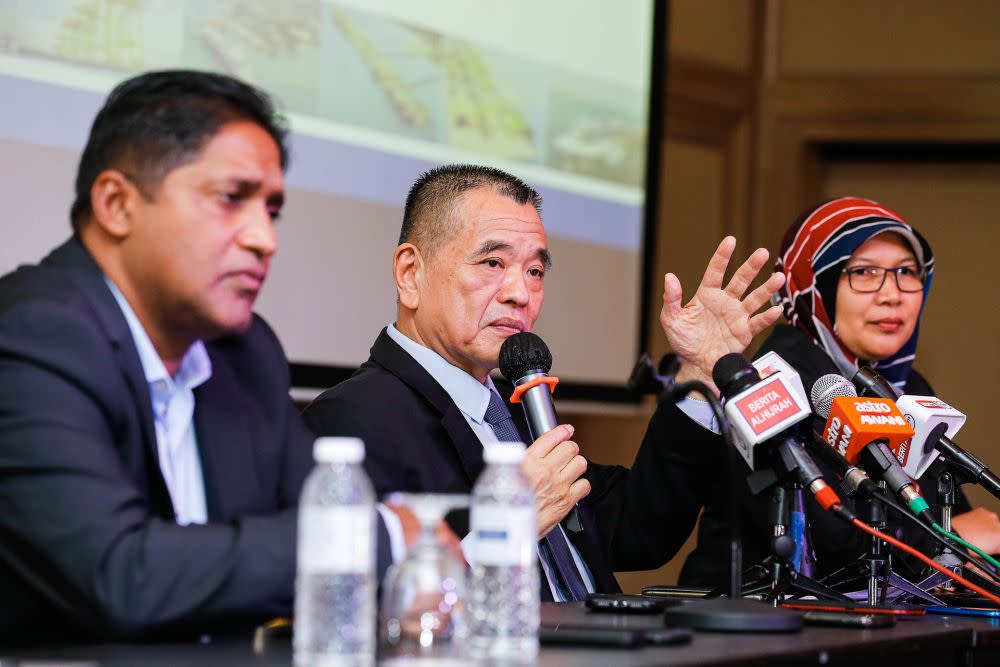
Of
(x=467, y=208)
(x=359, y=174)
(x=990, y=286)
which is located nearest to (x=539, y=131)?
(x=359, y=174)

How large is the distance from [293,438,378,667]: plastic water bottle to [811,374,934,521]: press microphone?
101cm

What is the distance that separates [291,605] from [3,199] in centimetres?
185

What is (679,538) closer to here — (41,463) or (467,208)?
(467,208)

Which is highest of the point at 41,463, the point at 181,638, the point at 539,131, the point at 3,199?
the point at 539,131

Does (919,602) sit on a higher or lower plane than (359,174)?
lower

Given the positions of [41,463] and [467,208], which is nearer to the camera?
[41,463]

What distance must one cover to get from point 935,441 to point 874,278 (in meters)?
0.78

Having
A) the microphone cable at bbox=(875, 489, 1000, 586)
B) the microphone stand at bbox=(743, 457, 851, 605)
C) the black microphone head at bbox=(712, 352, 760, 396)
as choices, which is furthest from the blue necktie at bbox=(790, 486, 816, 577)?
the black microphone head at bbox=(712, 352, 760, 396)

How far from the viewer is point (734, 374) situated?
1.82 meters

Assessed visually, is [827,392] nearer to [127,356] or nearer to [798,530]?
[798,530]

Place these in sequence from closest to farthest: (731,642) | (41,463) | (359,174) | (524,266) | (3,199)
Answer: (41,463)
(731,642)
(524,266)
(3,199)
(359,174)

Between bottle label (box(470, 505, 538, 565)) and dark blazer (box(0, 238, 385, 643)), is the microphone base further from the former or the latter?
dark blazer (box(0, 238, 385, 643))

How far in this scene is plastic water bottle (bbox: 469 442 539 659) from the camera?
1.32 meters

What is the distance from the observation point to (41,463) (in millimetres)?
1380
